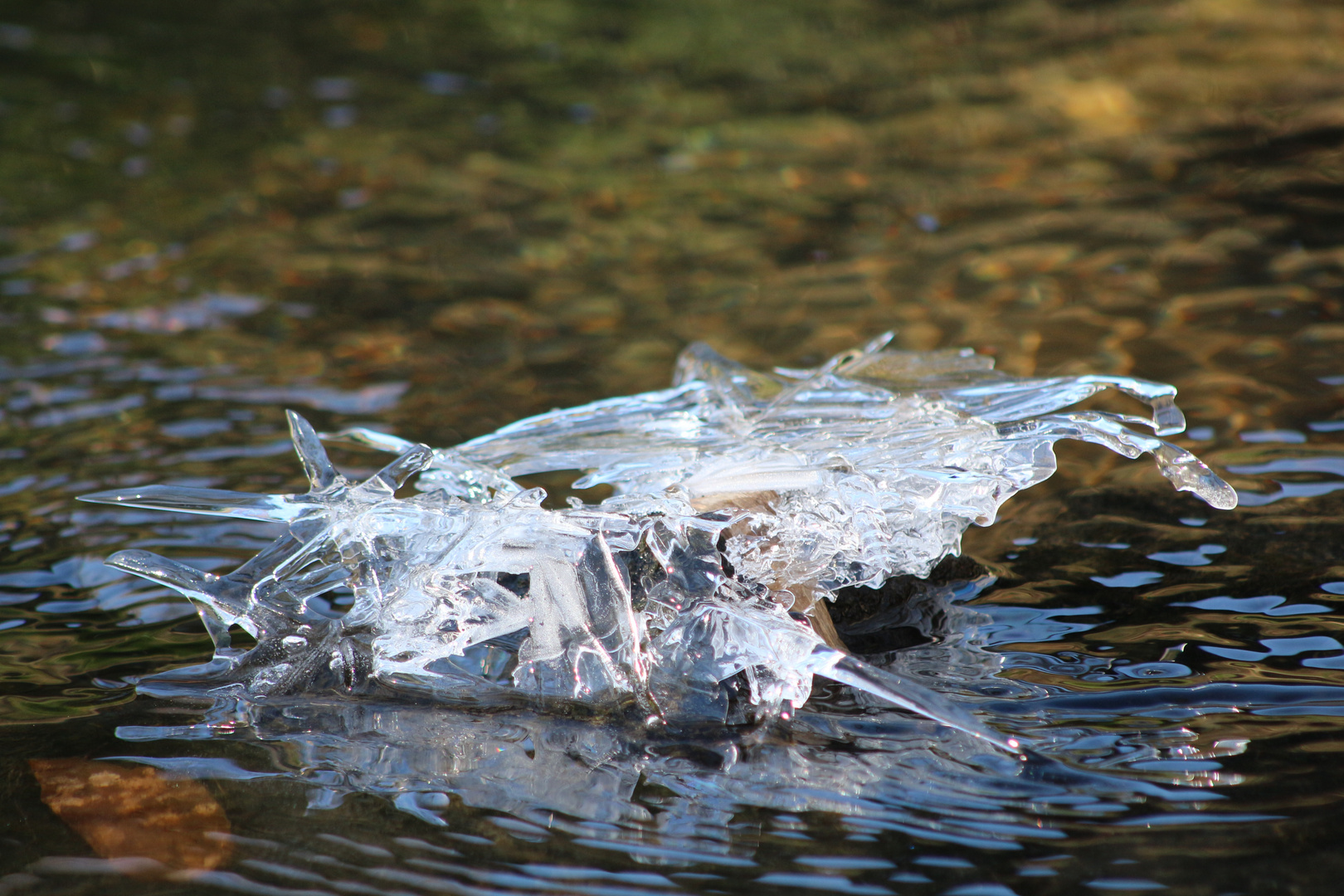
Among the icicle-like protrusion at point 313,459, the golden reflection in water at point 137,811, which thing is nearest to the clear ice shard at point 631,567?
the icicle-like protrusion at point 313,459

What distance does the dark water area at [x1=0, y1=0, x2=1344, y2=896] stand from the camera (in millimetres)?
1628

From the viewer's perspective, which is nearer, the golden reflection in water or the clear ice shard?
the golden reflection in water

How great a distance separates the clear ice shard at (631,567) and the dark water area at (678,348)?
0.27 ft

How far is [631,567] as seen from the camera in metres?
1.96

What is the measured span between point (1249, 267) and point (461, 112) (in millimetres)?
3492

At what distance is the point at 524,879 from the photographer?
5.02 feet

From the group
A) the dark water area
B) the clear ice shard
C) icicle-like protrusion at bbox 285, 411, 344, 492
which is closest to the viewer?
the dark water area

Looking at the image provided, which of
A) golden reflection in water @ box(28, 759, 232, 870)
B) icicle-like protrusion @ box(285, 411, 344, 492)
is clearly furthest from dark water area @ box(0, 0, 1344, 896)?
icicle-like protrusion @ box(285, 411, 344, 492)

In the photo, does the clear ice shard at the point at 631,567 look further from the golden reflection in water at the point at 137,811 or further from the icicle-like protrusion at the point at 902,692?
the golden reflection in water at the point at 137,811

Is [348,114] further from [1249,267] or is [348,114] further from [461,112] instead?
[1249,267]

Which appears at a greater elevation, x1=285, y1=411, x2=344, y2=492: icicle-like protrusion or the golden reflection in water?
x1=285, y1=411, x2=344, y2=492: icicle-like protrusion

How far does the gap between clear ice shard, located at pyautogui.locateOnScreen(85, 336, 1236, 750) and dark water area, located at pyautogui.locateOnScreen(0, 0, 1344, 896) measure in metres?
0.08

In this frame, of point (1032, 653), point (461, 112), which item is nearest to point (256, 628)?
point (1032, 653)

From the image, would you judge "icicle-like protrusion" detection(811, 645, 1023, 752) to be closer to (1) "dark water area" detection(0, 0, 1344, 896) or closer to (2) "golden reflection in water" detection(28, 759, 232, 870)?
(1) "dark water area" detection(0, 0, 1344, 896)
